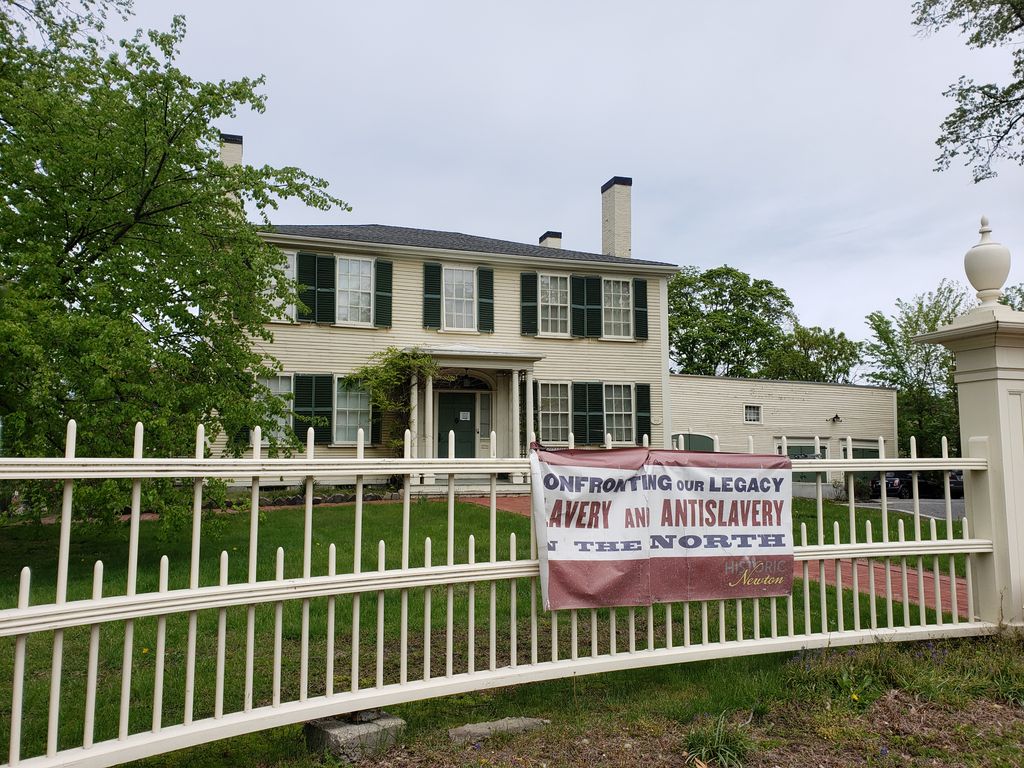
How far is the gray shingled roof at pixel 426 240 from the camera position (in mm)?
16452

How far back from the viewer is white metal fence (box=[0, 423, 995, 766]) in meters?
2.61

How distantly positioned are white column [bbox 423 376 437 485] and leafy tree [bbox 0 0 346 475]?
637 cm

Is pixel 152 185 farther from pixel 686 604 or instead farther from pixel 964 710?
pixel 964 710

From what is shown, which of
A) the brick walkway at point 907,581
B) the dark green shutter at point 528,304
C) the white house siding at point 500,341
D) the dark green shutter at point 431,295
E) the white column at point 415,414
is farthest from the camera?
the dark green shutter at point 528,304

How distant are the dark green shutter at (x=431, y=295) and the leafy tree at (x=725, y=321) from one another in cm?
2303

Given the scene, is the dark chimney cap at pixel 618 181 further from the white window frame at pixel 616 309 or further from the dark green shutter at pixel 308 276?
the dark green shutter at pixel 308 276

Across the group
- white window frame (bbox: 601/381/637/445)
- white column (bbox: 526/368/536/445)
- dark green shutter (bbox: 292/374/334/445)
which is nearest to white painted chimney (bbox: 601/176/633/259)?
white window frame (bbox: 601/381/637/445)

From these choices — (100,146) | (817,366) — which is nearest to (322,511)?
(100,146)

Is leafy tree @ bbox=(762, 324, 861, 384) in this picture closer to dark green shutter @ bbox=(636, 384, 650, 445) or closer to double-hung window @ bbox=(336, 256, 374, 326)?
dark green shutter @ bbox=(636, 384, 650, 445)

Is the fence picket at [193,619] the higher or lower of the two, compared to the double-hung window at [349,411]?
lower

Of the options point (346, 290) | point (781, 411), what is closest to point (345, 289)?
point (346, 290)

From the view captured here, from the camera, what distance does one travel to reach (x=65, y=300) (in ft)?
26.4

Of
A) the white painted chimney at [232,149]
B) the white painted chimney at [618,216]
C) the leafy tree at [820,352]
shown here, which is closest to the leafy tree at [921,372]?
the leafy tree at [820,352]

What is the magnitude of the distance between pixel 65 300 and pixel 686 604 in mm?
7775
